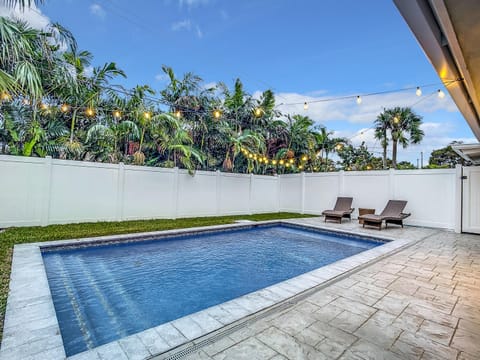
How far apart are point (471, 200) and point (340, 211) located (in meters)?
4.08

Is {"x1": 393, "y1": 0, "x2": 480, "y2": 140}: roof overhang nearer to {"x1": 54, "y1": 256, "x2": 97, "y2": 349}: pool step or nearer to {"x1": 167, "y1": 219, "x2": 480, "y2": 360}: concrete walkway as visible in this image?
{"x1": 167, "y1": 219, "x2": 480, "y2": 360}: concrete walkway

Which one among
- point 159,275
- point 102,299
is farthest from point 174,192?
point 102,299

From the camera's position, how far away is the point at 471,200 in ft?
26.8

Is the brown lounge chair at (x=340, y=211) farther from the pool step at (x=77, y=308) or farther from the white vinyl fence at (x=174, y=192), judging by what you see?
the pool step at (x=77, y=308)

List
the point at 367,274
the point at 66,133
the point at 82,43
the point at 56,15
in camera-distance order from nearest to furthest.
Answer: the point at 367,274, the point at 56,15, the point at 82,43, the point at 66,133

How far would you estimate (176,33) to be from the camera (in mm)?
10078

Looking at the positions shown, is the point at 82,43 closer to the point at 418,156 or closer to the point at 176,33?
the point at 176,33

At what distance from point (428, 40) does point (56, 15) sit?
9.72 metres

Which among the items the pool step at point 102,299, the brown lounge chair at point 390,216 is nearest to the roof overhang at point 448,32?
the pool step at point 102,299

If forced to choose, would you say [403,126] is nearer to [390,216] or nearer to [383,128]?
[383,128]

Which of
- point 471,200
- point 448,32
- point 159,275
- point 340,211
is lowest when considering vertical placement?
point 159,275

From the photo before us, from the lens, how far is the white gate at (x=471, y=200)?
8086 millimetres

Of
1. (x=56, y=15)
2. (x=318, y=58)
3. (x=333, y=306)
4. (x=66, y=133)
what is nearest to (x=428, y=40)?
(x=333, y=306)

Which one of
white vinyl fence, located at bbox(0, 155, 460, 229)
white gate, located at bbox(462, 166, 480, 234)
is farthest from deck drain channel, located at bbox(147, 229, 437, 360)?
white vinyl fence, located at bbox(0, 155, 460, 229)
